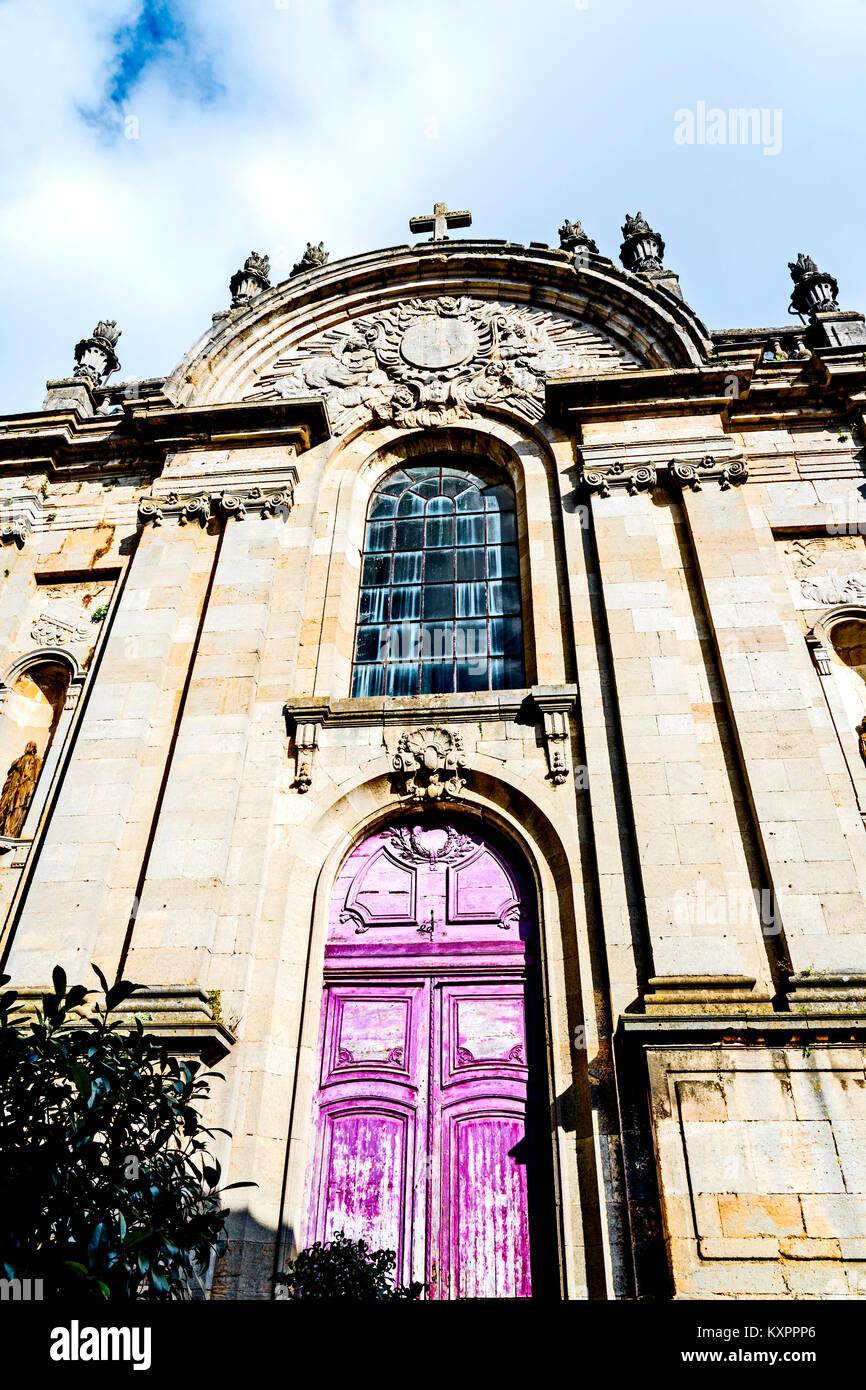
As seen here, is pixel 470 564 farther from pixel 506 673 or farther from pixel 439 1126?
pixel 439 1126

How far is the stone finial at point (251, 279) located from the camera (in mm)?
15258

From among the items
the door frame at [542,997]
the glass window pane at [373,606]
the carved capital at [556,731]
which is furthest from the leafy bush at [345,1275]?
the glass window pane at [373,606]

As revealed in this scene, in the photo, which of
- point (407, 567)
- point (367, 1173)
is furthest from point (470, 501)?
point (367, 1173)

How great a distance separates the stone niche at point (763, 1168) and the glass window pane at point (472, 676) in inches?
180

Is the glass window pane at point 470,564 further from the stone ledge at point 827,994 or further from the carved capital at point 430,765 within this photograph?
the stone ledge at point 827,994

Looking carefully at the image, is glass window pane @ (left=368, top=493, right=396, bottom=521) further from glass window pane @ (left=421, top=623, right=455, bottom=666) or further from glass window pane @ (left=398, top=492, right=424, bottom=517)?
glass window pane @ (left=421, top=623, right=455, bottom=666)

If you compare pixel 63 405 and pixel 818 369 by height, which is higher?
pixel 63 405

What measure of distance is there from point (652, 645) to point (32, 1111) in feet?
22.3

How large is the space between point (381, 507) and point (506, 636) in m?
2.78

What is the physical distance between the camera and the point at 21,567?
11930mm

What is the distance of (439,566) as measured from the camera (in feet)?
38.3

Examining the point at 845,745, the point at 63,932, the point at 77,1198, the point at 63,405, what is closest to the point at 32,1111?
the point at 77,1198

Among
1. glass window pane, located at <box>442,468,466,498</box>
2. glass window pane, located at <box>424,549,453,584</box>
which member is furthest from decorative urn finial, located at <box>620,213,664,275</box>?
glass window pane, located at <box>424,549,453,584</box>
